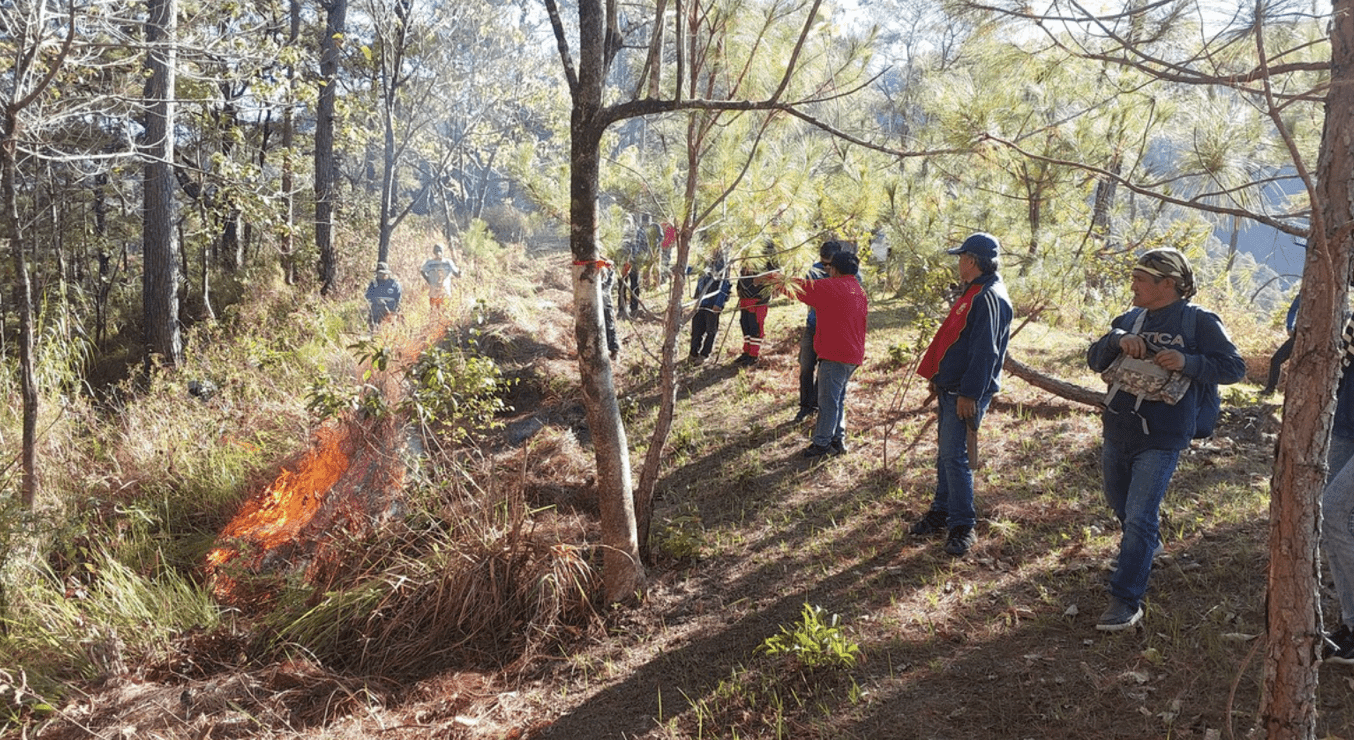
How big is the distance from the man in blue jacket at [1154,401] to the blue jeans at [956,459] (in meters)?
0.84

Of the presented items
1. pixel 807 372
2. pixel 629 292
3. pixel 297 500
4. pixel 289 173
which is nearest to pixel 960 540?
pixel 629 292

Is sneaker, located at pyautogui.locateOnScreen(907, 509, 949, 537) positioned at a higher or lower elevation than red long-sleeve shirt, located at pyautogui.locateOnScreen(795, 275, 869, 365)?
lower

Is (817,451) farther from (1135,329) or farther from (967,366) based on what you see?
(1135,329)

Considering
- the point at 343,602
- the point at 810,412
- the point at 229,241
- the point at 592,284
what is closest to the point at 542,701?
the point at 343,602

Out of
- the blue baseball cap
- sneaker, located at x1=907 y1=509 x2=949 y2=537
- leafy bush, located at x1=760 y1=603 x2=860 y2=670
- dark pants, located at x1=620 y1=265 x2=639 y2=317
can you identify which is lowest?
leafy bush, located at x1=760 y1=603 x2=860 y2=670

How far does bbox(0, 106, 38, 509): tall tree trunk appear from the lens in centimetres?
442

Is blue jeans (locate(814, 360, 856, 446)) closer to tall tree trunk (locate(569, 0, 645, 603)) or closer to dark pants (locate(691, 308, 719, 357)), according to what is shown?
tall tree trunk (locate(569, 0, 645, 603))

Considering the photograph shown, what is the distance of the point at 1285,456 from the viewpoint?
5.75 feet

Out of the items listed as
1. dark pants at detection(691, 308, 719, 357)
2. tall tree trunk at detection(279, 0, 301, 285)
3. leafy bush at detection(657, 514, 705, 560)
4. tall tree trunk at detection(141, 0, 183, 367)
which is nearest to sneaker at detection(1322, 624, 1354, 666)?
leafy bush at detection(657, 514, 705, 560)

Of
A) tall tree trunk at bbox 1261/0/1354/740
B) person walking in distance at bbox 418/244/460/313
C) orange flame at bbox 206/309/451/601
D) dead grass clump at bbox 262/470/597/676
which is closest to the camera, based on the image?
tall tree trunk at bbox 1261/0/1354/740

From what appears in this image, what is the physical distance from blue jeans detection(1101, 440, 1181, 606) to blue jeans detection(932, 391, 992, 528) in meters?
0.78

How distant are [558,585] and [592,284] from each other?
5.13ft

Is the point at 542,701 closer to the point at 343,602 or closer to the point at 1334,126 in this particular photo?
the point at 343,602

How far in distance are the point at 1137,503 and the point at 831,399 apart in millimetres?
2705
